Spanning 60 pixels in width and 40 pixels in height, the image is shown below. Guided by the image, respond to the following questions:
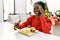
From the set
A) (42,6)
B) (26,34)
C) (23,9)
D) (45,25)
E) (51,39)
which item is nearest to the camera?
(51,39)

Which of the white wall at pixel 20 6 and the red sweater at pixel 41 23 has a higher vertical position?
the white wall at pixel 20 6

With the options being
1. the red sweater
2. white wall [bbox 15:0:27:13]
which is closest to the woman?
the red sweater

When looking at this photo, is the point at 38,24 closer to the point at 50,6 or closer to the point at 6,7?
the point at 50,6

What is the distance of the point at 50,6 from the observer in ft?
12.9

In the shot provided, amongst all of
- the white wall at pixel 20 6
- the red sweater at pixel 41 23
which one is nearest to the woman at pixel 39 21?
the red sweater at pixel 41 23

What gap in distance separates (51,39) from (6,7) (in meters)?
3.39

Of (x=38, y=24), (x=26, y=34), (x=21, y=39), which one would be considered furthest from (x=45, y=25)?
(x=21, y=39)

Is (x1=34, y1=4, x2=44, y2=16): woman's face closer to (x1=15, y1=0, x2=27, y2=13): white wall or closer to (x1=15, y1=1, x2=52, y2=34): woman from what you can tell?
(x1=15, y1=1, x2=52, y2=34): woman

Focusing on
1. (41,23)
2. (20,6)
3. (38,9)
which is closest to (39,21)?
(41,23)

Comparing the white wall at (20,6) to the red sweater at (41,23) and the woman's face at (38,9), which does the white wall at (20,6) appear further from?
the woman's face at (38,9)

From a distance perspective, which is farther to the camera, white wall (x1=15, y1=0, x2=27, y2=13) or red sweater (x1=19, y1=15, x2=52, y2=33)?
white wall (x1=15, y1=0, x2=27, y2=13)

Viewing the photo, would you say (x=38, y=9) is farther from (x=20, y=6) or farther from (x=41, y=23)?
(x=20, y=6)

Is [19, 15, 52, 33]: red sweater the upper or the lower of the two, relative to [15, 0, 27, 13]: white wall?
lower

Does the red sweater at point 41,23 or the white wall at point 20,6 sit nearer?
the red sweater at point 41,23
